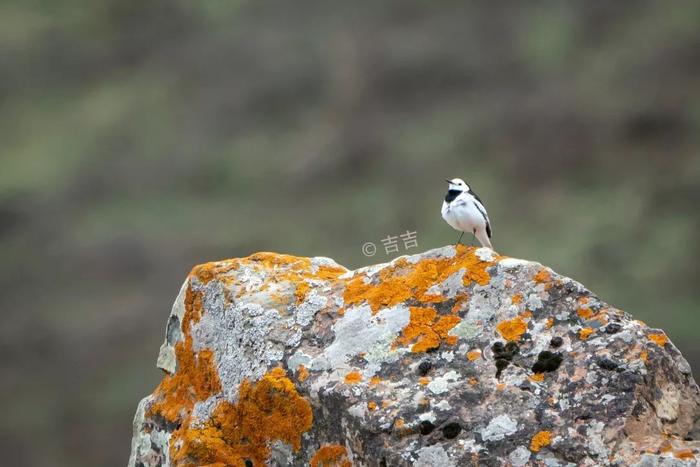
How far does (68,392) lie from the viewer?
74.9 m

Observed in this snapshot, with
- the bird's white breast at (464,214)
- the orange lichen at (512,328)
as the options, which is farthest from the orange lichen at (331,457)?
the bird's white breast at (464,214)

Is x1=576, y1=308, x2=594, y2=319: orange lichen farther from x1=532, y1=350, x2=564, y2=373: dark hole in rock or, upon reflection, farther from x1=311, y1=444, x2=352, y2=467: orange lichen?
x1=311, y1=444, x2=352, y2=467: orange lichen

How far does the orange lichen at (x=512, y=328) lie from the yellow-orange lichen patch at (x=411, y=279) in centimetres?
48

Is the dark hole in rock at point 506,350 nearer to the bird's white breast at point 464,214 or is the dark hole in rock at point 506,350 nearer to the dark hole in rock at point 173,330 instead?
the dark hole in rock at point 173,330

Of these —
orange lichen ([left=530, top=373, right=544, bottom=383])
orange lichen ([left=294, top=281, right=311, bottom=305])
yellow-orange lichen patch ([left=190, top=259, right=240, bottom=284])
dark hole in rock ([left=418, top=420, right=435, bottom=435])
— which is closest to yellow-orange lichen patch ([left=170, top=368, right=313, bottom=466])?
orange lichen ([left=294, top=281, right=311, bottom=305])

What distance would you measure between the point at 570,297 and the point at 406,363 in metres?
1.36

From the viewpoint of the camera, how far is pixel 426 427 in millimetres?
9945

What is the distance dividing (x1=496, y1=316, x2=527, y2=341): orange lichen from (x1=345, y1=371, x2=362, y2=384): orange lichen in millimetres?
1128

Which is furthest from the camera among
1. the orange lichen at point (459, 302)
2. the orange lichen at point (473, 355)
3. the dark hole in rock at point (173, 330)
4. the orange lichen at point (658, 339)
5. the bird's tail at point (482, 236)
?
the bird's tail at point (482, 236)

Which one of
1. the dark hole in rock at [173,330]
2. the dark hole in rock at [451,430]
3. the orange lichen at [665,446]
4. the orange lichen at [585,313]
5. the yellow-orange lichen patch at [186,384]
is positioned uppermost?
the dark hole in rock at [173,330]

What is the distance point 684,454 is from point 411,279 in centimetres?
276

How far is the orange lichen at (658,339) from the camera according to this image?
1004 cm

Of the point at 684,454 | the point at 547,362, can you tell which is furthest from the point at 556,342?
the point at 684,454

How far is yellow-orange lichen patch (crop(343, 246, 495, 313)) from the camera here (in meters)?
10.9
